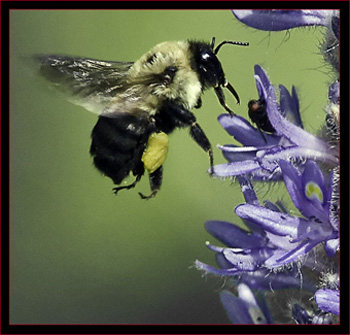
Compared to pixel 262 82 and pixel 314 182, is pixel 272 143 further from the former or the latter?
pixel 314 182

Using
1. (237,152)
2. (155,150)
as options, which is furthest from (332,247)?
(155,150)

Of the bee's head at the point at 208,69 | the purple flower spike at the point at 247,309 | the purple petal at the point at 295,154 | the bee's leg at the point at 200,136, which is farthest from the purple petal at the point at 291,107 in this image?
the purple flower spike at the point at 247,309

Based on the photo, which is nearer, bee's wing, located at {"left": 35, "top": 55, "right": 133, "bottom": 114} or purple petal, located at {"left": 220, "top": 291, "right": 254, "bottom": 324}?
purple petal, located at {"left": 220, "top": 291, "right": 254, "bottom": 324}

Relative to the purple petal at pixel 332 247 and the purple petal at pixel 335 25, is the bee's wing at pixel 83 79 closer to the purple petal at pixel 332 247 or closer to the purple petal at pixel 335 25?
the purple petal at pixel 335 25

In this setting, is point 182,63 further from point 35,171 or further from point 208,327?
point 35,171

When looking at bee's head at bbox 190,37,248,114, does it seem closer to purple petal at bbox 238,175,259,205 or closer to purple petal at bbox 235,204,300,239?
purple petal at bbox 238,175,259,205

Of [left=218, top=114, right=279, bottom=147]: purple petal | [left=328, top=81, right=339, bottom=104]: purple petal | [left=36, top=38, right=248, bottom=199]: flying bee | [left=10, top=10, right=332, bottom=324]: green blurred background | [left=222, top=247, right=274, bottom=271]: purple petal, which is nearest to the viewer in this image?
[left=328, top=81, right=339, bottom=104]: purple petal

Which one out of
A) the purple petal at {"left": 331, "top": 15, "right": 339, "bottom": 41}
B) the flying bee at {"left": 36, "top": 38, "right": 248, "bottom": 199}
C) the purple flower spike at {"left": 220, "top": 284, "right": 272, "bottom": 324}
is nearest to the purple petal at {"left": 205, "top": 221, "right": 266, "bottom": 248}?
the purple flower spike at {"left": 220, "top": 284, "right": 272, "bottom": 324}
